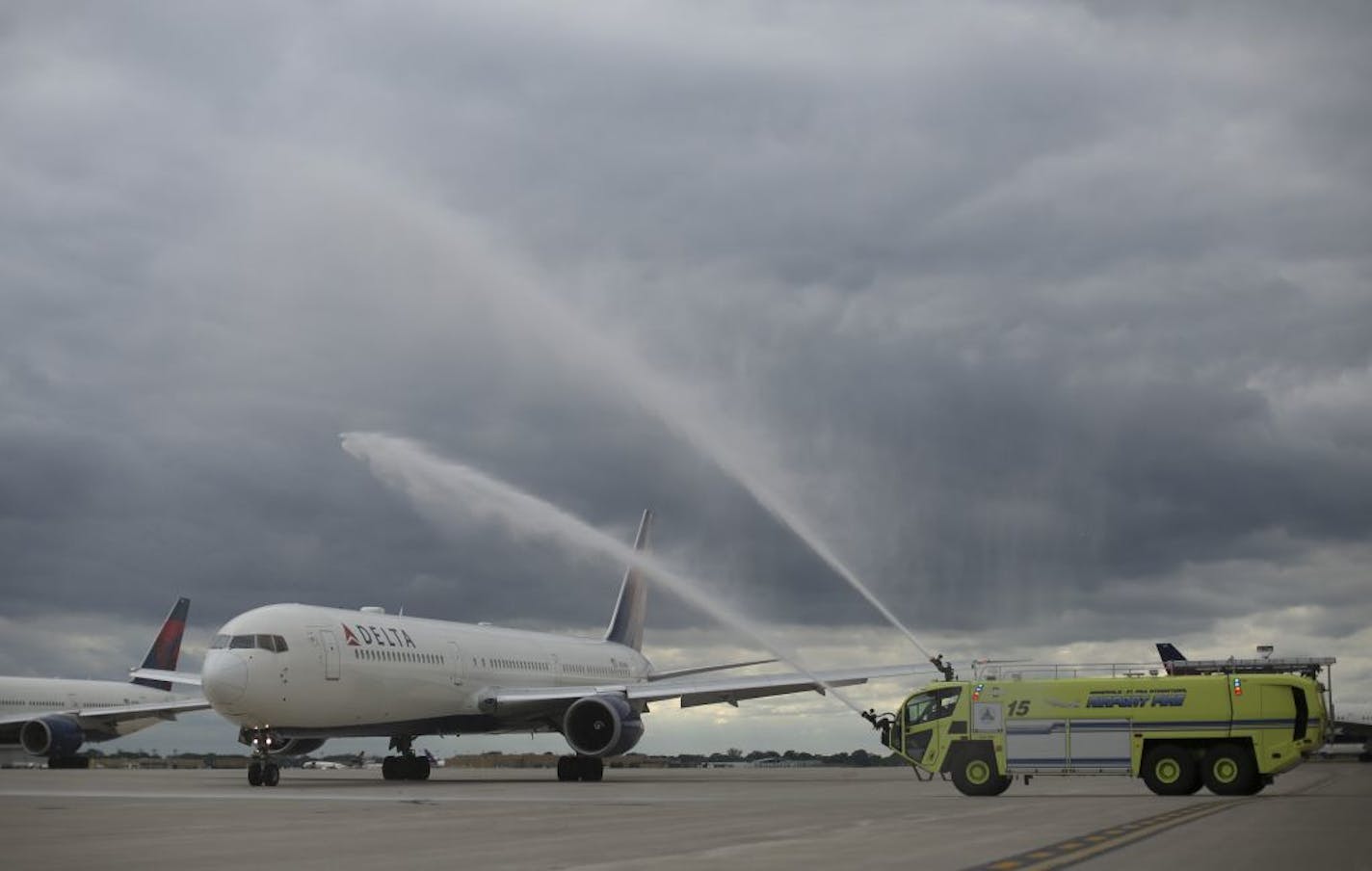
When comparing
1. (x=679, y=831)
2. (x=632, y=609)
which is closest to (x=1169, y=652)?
(x=632, y=609)

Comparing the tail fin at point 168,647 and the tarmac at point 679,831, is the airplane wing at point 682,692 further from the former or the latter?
the tail fin at point 168,647

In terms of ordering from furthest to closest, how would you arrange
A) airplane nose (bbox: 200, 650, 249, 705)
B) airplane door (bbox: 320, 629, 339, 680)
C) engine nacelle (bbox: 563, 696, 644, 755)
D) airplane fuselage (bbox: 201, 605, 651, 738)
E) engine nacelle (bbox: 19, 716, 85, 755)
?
engine nacelle (bbox: 19, 716, 85, 755) → engine nacelle (bbox: 563, 696, 644, 755) → airplane door (bbox: 320, 629, 339, 680) → airplane fuselage (bbox: 201, 605, 651, 738) → airplane nose (bbox: 200, 650, 249, 705)

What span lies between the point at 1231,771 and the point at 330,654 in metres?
27.3

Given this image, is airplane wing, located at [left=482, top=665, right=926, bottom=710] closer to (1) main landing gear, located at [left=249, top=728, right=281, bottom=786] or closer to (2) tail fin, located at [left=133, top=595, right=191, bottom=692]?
(1) main landing gear, located at [left=249, top=728, right=281, bottom=786]

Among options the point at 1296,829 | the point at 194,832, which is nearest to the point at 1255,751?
the point at 1296,829

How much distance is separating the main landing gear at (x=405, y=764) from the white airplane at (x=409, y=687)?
5 cm

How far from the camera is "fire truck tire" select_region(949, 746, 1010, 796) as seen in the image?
1485 inches

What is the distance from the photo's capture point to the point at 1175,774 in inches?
1417

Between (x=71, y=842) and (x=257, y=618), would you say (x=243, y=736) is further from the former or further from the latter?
(x=71, y=842)

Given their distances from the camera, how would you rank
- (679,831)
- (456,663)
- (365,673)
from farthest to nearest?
(456,663)
(365,673)
(679,831)

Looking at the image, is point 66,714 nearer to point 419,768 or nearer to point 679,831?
point 419,768

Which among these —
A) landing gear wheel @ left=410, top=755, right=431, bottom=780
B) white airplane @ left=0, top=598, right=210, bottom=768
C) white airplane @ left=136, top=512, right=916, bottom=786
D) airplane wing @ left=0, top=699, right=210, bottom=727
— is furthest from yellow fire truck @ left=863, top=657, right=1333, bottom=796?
airplane wing @ left=0, top=699, right=210, bottom=727

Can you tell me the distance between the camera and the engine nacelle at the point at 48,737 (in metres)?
74.5

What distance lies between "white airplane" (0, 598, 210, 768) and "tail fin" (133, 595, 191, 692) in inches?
307
